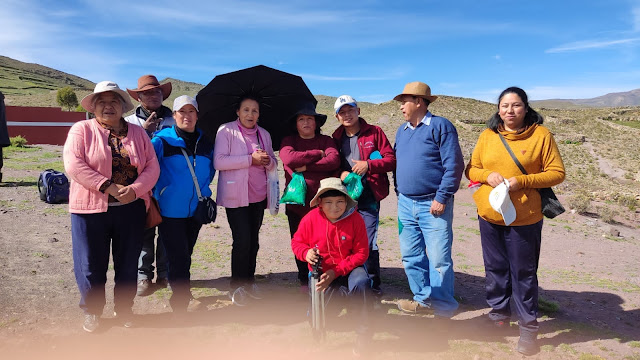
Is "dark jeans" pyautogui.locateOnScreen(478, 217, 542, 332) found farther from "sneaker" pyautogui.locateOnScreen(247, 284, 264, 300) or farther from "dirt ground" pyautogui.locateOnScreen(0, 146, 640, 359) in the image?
"sneaker" pyautogui.locateOnScreen(247, 284, 264, 300)

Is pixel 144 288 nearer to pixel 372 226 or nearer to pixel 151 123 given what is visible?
pixel 151 123

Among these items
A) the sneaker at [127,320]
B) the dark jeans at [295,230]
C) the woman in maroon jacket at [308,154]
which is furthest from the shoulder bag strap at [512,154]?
the sneaker at [127,320]

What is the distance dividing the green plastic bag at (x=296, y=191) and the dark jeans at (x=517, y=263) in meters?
1.69

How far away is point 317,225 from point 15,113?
1253 inches

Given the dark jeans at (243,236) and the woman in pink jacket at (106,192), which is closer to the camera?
the woman in pink jacket at (106,192)

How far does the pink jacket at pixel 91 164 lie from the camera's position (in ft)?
10.7

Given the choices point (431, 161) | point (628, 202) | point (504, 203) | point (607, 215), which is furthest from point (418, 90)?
point (628, 202)

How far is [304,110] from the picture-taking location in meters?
4.12

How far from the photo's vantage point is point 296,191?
4098 mm

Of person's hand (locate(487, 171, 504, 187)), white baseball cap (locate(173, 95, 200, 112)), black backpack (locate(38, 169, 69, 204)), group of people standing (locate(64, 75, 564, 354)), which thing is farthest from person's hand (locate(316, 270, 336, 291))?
black backpack (locate(38, 169, 69, 204))

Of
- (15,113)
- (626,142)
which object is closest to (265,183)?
(15,113)

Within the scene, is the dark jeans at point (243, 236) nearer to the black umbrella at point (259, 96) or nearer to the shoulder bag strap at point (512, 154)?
the black umbrella at point (259, 96)

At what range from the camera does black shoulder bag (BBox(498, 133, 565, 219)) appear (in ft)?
10.9

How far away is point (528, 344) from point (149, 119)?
412cm
